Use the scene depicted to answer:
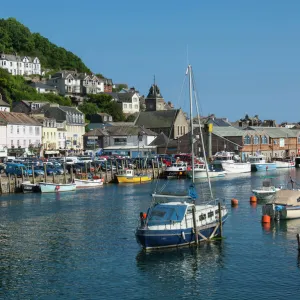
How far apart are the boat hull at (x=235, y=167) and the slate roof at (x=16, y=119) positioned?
35462 mm

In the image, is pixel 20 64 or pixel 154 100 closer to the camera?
pixel 154 100

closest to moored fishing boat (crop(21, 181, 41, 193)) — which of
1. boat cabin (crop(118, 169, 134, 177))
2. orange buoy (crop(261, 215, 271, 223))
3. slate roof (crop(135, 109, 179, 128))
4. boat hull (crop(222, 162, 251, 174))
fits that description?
boat cabin (crop(118, 169, 134, 177))

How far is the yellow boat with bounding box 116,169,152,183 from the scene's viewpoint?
100188 mm

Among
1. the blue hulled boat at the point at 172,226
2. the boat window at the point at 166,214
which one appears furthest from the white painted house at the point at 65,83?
the boat window at the point at 166,214

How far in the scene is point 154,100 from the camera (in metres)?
182

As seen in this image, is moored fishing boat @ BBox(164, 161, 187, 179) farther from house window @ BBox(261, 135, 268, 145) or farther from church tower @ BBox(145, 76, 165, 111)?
church tower @ BBox(145, 76, 165, 111)

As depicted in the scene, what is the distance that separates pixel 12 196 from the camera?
259ft

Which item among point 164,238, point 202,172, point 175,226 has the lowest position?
point 164,238

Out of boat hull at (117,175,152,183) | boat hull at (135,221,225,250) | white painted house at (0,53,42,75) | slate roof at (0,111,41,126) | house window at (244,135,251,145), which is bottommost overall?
boat hull at (135,221,225,250)

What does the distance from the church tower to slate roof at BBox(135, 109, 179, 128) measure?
2036 cm

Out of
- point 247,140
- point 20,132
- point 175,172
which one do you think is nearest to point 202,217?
point 175,172

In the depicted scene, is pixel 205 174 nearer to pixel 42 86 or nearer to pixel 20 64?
pixel 42 86

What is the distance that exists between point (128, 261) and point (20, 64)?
150988 mm

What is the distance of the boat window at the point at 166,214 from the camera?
43.9 m
